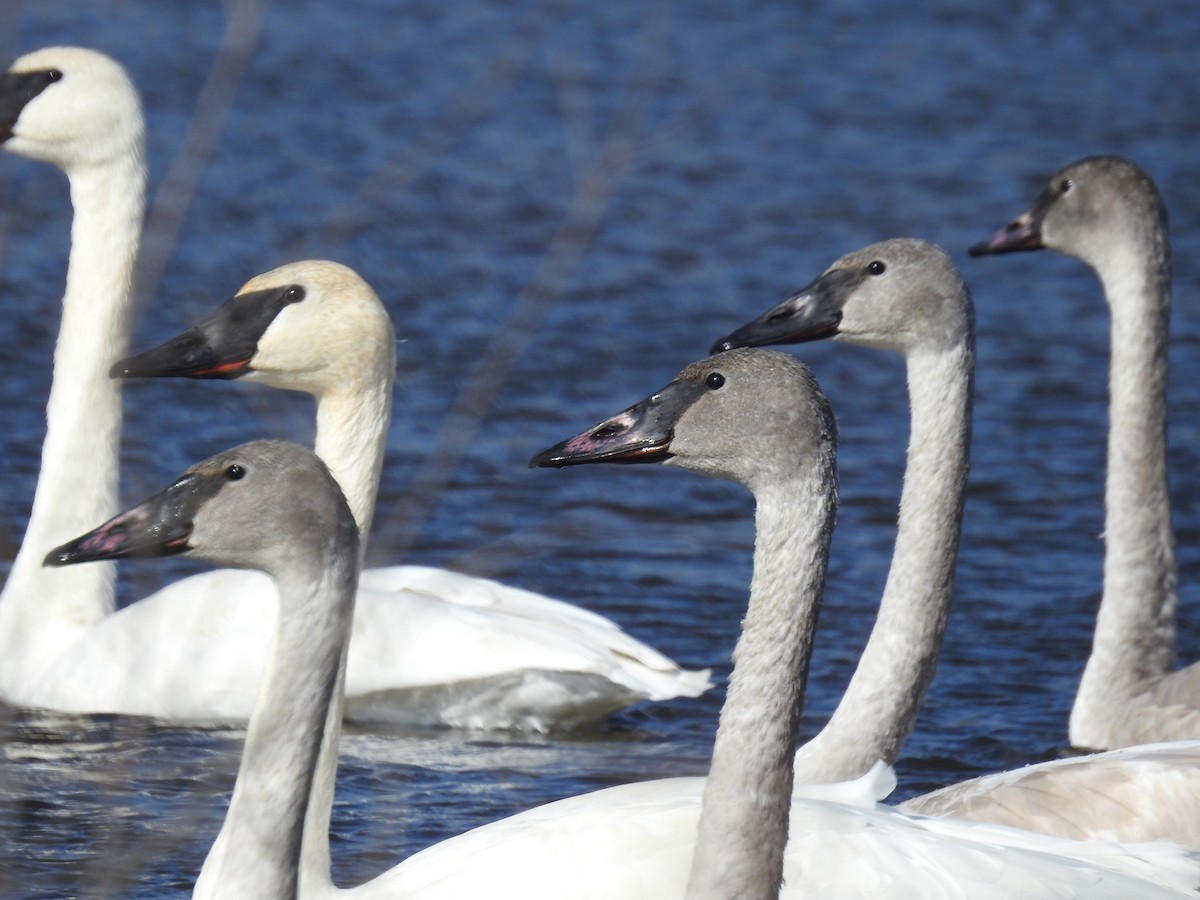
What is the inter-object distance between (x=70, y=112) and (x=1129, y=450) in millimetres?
3354

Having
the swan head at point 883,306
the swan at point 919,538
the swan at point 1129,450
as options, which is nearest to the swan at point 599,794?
the swan at point 919,538

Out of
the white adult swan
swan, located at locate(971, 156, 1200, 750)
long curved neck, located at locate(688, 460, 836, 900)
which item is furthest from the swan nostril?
swan, located at locate(971, 156, 1200, 750)

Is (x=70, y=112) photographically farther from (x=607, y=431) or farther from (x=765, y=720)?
(x=765, y=720)

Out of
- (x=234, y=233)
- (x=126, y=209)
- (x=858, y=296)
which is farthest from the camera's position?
(x=234, y=233)

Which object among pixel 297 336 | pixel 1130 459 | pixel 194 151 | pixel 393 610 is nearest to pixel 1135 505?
pixel 1130 459

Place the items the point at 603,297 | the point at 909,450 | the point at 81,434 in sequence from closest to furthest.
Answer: the point at 909,450, the point at 81,434, the point at 603,297

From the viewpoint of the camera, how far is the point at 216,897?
4.47 m

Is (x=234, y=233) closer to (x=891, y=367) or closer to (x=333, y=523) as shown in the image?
(x=891, y=367)

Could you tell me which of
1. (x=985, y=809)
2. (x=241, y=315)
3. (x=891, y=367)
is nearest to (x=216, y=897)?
(x=985, y=809)

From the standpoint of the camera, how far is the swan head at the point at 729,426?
14.4 feet

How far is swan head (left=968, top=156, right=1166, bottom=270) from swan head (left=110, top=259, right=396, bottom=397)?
2378mm

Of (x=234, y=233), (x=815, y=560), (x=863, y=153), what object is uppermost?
(x=863, y=153)

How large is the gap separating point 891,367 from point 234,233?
11.3 ft

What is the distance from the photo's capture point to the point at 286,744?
445 centimetres
